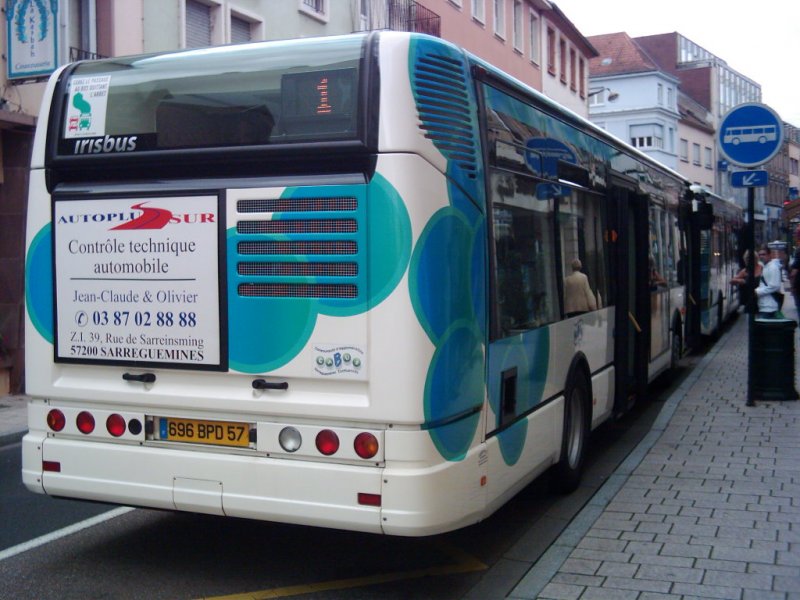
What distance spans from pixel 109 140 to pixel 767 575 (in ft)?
13.9

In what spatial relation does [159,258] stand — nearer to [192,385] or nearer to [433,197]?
[192,385]

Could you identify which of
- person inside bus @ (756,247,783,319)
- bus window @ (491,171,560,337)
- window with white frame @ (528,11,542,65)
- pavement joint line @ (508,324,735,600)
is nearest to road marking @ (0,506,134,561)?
pavement joint line @ (508,324,735,600)

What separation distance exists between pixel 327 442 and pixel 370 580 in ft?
3.41

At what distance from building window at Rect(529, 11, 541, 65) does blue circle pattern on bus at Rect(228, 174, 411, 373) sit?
37404mm

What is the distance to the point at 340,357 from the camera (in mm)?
4961

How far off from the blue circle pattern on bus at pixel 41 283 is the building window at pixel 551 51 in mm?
39259

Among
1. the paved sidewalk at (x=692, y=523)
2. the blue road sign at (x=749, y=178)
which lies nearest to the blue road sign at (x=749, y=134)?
the blue road sign at (x=749, y=178)

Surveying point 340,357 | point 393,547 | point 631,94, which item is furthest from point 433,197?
point 631,94

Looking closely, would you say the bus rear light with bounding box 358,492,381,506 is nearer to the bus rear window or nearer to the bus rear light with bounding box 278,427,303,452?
the bus rear light with bounding box 278,427,303,452

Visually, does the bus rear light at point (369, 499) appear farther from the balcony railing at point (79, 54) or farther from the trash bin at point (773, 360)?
the balcony railing at point (79, 54)

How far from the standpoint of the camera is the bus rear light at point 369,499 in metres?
4.89

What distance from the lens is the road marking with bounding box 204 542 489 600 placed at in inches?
210

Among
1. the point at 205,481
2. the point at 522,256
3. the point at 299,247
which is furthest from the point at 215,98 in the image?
the point at 522,256

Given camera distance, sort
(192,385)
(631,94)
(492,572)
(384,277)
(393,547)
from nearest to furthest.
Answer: (384,277) → (192,385) → (492,572) → (393,547) → (631,94)
